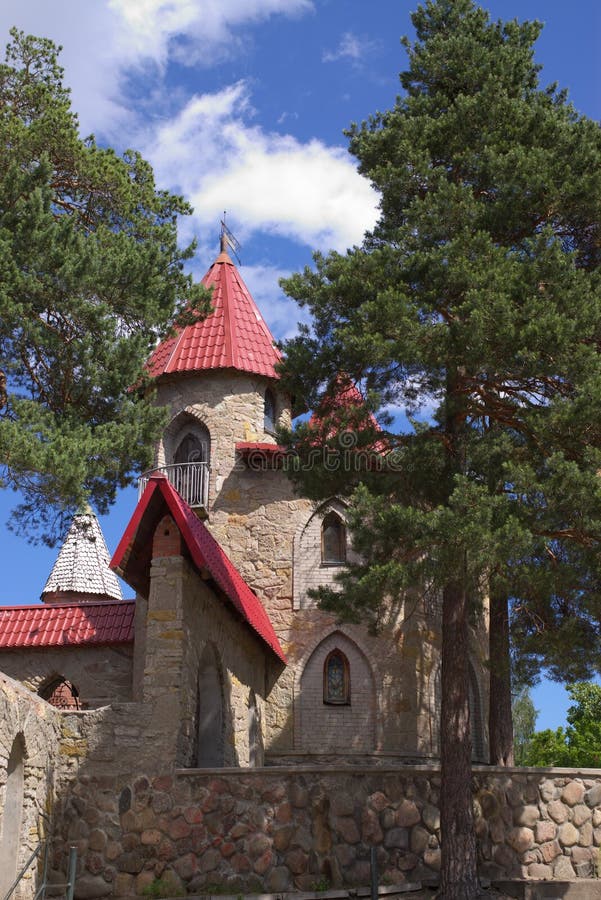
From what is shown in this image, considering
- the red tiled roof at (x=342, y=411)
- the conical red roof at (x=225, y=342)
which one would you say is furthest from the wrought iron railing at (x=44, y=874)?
the conical red roof at (x=225, y=342)

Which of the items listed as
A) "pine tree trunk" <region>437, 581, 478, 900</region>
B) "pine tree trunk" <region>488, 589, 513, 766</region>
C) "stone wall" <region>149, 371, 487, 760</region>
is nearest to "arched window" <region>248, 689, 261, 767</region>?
"stone wall" <region>149, 371, 487, 760</region>

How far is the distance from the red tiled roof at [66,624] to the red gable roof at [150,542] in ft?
4.73

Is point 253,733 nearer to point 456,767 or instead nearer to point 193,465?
point 193,465

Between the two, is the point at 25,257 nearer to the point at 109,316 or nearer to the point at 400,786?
the point at 109,316

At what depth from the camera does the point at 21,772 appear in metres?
11.5

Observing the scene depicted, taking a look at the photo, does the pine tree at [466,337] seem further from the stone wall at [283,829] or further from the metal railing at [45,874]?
the metal railing at [45,874]

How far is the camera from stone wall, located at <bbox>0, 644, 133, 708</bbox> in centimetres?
1603

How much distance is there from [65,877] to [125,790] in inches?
47.8

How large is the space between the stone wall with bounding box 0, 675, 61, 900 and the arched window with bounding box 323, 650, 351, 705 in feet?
24.7

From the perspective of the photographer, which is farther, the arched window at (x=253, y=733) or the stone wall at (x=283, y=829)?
the arched window at (x=253, y=733)

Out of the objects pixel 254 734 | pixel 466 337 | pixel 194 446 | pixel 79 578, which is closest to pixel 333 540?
pixel 194 446

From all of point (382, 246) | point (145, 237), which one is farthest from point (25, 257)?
point (382, 246)

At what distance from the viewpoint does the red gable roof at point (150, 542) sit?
43.0 feet

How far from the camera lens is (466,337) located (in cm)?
1177
